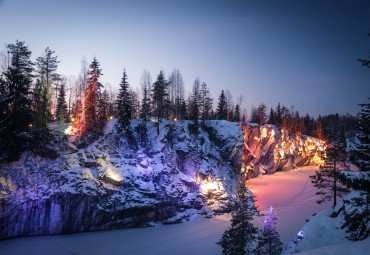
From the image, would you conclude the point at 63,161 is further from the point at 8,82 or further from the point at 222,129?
the point at 222,129

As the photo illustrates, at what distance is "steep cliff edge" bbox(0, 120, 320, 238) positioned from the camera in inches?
786

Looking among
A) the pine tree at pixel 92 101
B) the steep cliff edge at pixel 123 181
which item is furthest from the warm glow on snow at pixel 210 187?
the pine tree at pixel 92 101

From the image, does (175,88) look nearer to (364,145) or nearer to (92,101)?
(92,101)

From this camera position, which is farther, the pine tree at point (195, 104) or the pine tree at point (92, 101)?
the pine tree at point (195, 104)

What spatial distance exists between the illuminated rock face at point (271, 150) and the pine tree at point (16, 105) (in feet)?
123

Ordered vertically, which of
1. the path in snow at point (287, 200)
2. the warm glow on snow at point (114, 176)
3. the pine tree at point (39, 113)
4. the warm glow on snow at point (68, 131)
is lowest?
the path in snow at point (287, 200)

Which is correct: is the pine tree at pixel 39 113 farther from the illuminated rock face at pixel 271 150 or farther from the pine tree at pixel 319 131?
the pine tree at pixel 319 131

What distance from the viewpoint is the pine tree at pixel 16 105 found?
21375mm

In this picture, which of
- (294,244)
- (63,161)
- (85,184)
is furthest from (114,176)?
(294,244)

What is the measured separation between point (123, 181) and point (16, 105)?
15.9 meters

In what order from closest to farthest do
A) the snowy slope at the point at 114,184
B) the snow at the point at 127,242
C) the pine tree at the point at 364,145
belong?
the pine tree at the point at 364,145, the snow at the point at 127,242, the snowy slope at the point at 114,184

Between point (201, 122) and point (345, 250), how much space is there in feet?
114

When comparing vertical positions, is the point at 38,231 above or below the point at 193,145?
below

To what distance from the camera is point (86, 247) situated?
18.4m
